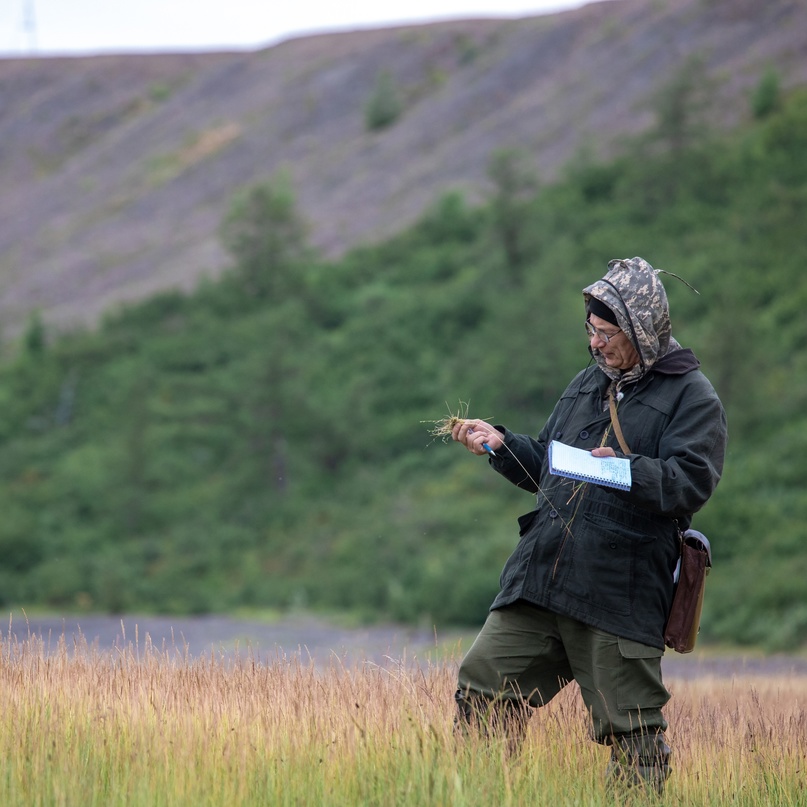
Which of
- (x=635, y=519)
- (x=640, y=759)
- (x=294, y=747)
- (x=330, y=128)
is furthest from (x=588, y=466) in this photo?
(x=330, y=128)

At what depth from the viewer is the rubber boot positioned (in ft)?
13.7

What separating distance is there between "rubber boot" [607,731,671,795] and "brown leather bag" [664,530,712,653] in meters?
0.33

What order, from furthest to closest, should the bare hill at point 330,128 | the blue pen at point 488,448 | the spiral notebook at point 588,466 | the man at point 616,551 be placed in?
the bare hill at point 330,128 → the blue pen at point 488,448 → the man at point 616,551 → the spiral notebook at point 588,466

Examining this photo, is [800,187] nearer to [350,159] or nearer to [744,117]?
[744,117]

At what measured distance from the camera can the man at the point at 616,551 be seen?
4.25 metres

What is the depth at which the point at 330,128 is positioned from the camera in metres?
55.2

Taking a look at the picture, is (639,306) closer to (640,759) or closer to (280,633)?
(640,759)

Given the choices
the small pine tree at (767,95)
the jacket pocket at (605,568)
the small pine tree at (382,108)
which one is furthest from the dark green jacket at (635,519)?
the small pine tree at (382,108)

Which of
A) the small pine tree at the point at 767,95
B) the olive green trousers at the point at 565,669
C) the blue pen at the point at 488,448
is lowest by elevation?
the olive green trousers at the point at 565,669

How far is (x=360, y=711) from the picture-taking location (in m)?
4.46

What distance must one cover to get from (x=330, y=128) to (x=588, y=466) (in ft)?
172

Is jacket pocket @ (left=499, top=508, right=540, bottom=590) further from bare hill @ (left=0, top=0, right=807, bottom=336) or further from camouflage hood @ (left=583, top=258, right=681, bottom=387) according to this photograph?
bare hill @ (left=0, top=0, right=807, bottom=336)

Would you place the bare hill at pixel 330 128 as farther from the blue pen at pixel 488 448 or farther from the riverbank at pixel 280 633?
the blue pen at pixel 488 448

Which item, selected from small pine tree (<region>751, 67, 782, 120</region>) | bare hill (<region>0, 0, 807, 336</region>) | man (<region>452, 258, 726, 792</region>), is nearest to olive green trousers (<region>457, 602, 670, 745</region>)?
man (<region>452, 258, 726, 792</region>)
